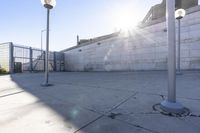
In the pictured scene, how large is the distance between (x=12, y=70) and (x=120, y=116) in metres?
12.4

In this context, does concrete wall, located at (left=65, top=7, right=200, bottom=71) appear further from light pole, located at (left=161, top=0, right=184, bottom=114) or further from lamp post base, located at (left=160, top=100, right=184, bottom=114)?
lamp post base, located at (left=160, top=100, right=184, bottom=114)

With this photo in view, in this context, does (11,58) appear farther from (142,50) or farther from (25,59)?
(142,50)

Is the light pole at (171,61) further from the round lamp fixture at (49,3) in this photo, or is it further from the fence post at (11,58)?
the fence post at (11,58)

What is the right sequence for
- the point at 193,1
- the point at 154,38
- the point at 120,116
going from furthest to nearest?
the point at 193,1 → the point at 154,38 → the point at 120,116

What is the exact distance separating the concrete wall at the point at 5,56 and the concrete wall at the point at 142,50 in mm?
6798

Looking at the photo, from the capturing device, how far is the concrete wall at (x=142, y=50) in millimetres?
8227

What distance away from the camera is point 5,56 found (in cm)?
1198

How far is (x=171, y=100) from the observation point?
6.89ft

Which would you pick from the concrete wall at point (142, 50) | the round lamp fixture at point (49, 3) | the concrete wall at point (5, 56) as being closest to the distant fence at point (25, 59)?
the concrete wall at point (5, 56)

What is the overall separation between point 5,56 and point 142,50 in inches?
464

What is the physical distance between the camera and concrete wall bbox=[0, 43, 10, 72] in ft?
38.5

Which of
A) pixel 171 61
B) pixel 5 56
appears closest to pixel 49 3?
pixel 171 61

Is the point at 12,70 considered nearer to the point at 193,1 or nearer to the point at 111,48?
the point at 111,48

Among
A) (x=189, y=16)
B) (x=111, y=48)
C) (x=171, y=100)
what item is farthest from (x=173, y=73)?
(x=111, y=48)
